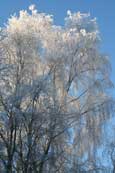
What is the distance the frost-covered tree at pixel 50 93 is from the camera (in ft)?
79.5

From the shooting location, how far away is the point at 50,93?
2448 cm

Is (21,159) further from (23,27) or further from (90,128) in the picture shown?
(23,27)

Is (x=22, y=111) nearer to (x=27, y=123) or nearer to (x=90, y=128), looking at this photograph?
(x=27, y=123)

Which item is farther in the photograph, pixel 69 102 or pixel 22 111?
pixel 69 102

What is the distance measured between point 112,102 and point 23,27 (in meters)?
5.57

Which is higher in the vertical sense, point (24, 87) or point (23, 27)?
point (23, 27)

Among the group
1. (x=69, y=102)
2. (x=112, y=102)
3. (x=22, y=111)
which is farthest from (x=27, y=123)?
(x=112, y=102)

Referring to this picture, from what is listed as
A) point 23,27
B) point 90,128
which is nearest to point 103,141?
point 90,128

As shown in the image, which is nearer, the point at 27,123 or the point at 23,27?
the point at 27,123

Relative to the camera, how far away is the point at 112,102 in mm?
25297

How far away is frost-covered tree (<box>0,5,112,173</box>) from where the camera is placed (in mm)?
24219

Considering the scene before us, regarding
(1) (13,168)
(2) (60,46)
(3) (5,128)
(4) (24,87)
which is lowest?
(1) (13,168)

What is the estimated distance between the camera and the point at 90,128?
83.3 ft

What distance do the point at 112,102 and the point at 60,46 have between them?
3.69m
